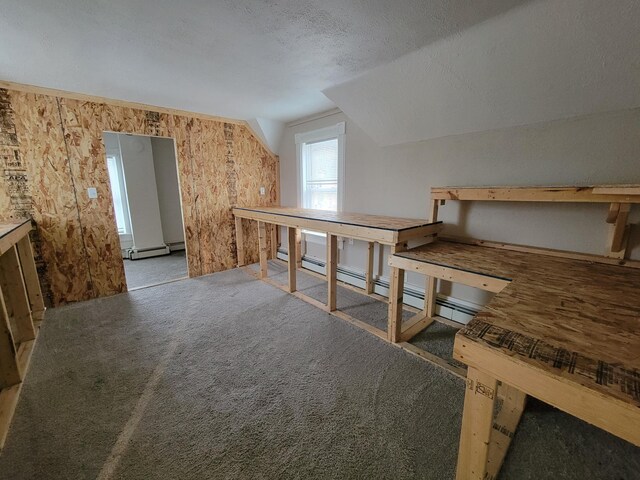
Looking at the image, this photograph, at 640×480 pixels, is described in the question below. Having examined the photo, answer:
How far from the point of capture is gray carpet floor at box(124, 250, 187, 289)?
3.68 meters

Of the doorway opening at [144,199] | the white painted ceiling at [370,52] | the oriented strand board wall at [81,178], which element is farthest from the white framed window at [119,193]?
the white painted ceiling at [370,52]

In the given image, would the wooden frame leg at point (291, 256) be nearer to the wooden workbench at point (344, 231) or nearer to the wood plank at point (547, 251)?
the wooden workbench at point (344, 231)

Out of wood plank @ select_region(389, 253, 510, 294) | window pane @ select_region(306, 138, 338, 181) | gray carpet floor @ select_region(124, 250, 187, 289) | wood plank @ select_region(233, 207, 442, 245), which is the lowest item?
gray carpet floor @ select_region(124, 250, 187, 289)

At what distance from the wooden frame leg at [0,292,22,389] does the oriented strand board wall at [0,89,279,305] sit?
1.43 metres

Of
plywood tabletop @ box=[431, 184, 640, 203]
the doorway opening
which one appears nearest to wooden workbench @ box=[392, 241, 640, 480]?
plywood tabletop @ box=[431, 184, 640, 203]

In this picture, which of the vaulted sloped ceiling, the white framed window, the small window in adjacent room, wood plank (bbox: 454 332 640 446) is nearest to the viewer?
wood plank (bbox: 454 332 640 446)

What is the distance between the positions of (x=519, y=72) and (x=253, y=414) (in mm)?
2682

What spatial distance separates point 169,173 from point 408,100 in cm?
476

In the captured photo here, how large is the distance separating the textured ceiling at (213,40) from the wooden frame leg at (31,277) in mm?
1530

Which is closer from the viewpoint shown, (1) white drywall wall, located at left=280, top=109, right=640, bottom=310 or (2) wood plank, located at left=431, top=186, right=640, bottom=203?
(2) wood plank, located at left=431, top=186, right=640, bottom=203

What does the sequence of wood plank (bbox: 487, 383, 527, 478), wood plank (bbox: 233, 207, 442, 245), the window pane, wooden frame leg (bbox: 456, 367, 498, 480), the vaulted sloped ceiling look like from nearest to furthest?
wooden frame leg (bbox: 456, 367, 498, 480), wood plank (bbox: 487, 383, 527, 478), the vaulted sloped ceiling, wood plank (bbox: 233, 207, 442, 245), the window pane

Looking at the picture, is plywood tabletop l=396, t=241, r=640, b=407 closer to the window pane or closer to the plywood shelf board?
the plywood shelf board

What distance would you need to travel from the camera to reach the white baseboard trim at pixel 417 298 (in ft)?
7.98

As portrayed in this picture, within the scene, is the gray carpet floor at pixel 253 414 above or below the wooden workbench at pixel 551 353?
below
